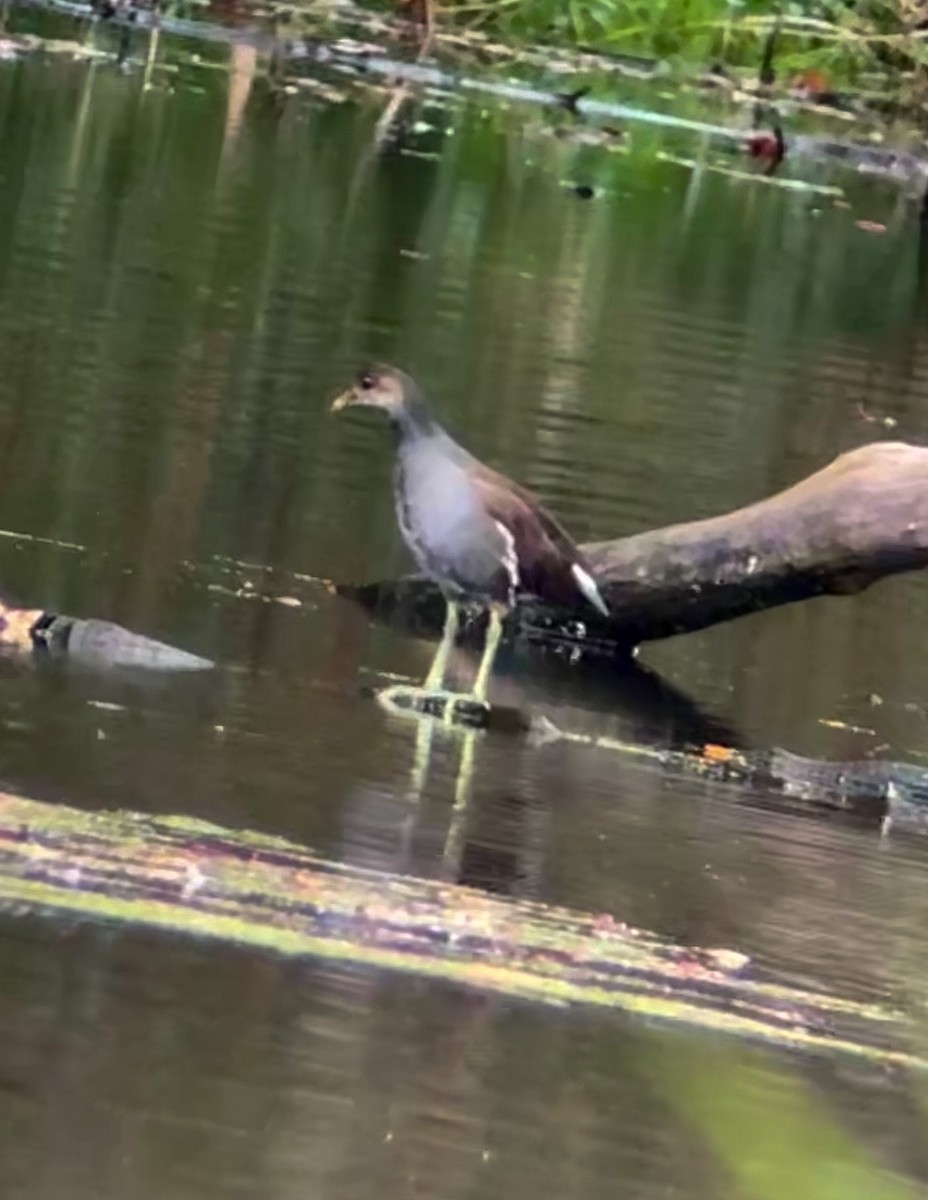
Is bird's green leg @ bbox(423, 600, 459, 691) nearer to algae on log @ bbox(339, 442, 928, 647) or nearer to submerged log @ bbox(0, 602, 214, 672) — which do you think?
algae on log @ bbox(339, 442, 928, 647)

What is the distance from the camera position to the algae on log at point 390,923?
4367mm

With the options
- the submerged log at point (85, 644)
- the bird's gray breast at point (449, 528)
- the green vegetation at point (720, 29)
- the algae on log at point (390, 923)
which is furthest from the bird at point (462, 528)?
the green vegetation at point (720, 29)

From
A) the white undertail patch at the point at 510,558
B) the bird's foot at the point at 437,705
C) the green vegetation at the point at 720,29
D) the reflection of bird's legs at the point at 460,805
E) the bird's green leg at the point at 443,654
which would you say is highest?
the green vegetation at the point at 720,29

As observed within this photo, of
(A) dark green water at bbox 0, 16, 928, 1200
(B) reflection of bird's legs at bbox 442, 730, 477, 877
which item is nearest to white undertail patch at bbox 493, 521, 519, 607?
(A) dark green water at bbox 0, 16, 928, 1200

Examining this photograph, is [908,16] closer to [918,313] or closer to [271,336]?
[918,313]

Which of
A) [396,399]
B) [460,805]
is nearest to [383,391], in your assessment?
[396,399]

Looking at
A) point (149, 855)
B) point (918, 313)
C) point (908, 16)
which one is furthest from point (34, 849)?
point (908, 16)

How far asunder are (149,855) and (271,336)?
692 centimetres

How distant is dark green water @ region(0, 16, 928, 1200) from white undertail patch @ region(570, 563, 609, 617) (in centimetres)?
21

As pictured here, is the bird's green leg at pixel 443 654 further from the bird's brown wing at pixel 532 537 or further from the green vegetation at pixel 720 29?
A: the green vegetation at pixel 720 29

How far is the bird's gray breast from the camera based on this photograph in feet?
22.5

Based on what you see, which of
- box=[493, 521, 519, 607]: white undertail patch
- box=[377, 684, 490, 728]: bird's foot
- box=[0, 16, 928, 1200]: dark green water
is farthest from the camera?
box=[493, 521, 519, 607]: white undertail patch

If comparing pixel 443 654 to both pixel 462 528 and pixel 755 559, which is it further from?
pixel 755 559

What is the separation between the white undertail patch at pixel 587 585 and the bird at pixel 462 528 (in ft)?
0.18
